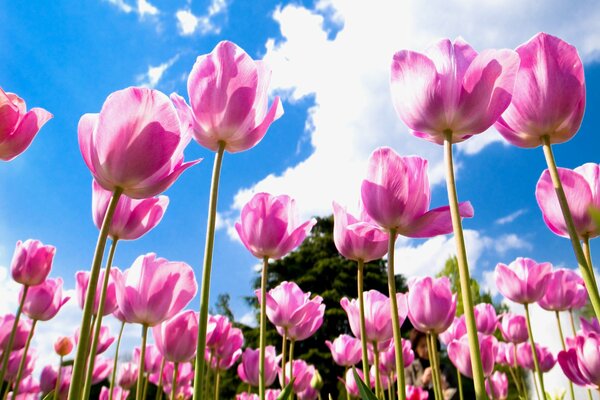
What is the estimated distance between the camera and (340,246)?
1.57 metres

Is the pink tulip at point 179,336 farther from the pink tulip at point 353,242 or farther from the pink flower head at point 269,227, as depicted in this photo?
the pink tulip at point 353,242

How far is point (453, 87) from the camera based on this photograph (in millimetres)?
1023

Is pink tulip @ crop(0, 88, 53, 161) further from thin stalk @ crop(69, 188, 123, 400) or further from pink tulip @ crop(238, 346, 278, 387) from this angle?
pink tulip @ crop(238, 346, 278, 387)

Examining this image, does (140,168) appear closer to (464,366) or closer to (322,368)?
(464,366)

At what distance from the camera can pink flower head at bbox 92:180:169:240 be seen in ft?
4.44

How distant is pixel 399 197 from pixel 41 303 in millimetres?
2320

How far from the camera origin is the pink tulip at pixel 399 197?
1.18 metres

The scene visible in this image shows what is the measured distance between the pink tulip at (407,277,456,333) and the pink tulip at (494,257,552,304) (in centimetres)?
75

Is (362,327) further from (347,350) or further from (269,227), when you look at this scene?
(347,350)

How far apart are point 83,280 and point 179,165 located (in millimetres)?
1492

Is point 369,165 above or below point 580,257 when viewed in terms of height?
above

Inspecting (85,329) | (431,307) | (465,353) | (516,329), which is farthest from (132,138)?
(516,329)

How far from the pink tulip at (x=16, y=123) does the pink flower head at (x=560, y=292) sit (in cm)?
253

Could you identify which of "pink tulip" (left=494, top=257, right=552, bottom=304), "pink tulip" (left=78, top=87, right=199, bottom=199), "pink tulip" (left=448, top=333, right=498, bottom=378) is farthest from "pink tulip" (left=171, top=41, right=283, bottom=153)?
"pink tulip" (left=448, top=333, right=498, bottom=378)
